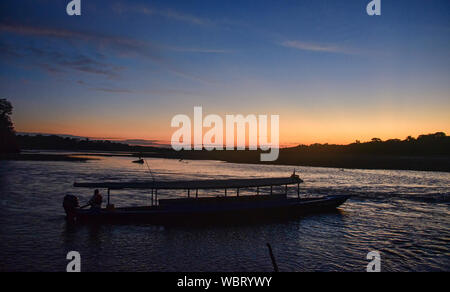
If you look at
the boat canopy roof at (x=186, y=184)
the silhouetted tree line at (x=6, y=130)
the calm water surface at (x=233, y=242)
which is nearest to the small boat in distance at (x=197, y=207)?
the boat canopy roof at (x=186, y=184)

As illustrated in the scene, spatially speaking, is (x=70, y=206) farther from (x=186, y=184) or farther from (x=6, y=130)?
(x=6, y=130)

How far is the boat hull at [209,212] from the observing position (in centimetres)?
2152

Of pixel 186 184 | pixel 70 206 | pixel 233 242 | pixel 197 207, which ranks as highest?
pixel 186 184

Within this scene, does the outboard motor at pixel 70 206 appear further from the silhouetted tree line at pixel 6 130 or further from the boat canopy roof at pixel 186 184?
the silhouetted tree line at pixel 6 130

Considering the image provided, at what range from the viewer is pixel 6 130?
313 feet

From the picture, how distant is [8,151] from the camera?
9944cm

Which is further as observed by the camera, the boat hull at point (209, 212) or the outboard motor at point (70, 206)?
the boat hull at point (209, 212)

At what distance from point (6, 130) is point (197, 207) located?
9859 cm

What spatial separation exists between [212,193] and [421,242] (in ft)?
79.6

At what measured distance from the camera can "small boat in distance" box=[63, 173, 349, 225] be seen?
21.5m

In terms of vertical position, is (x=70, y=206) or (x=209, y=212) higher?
(x=70, y=206)

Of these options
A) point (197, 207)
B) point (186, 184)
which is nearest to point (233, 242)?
point (197, 207)
